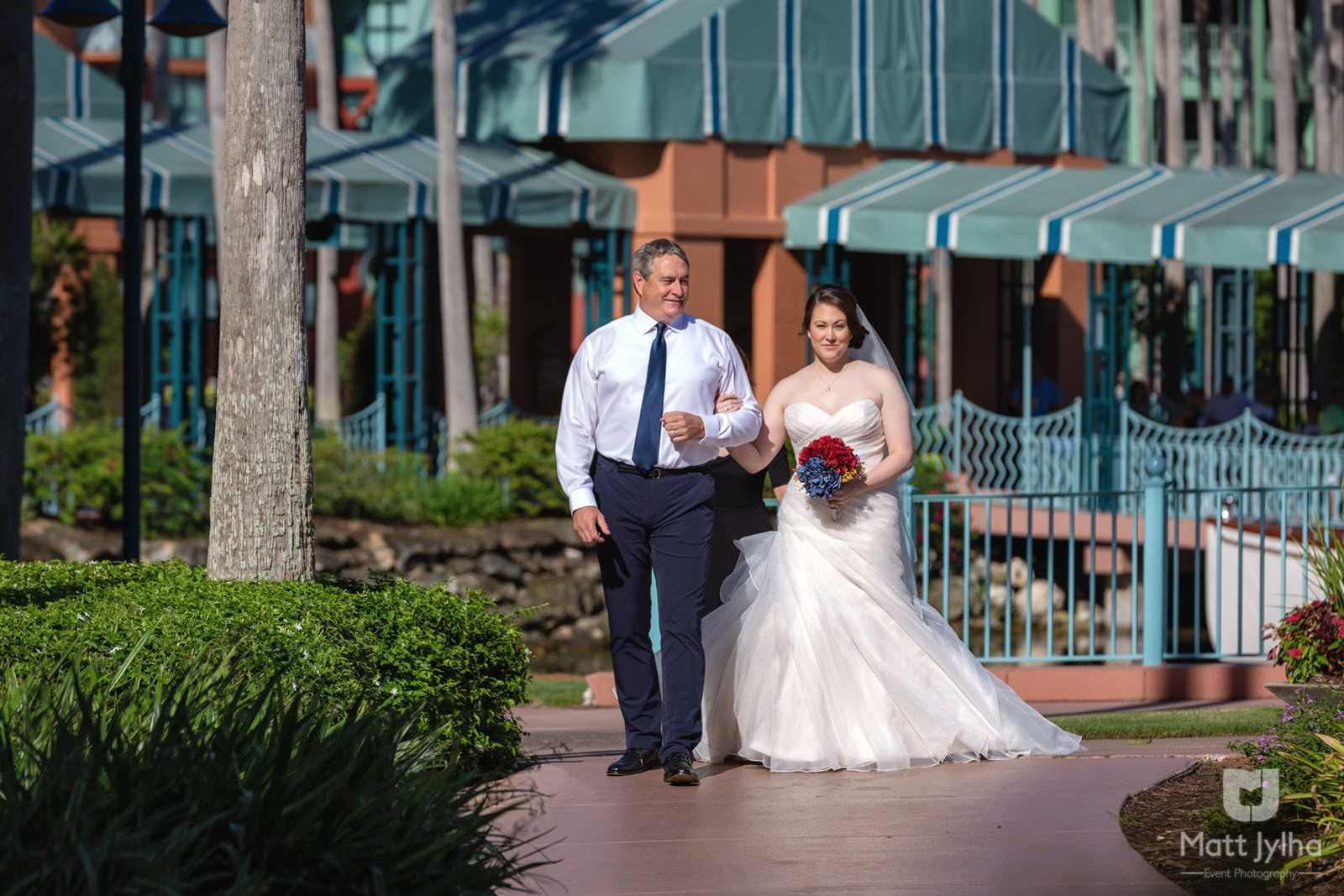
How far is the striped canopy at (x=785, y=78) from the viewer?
22.4m

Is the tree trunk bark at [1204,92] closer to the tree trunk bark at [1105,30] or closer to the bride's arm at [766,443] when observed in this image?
the tree trunk bark at [1105,30]

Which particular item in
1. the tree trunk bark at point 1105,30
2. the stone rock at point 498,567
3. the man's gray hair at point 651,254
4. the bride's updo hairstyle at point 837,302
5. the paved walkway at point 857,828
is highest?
the tree trunk bark at point 1105,30

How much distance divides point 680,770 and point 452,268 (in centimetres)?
1476

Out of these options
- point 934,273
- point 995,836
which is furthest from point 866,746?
point 934,273

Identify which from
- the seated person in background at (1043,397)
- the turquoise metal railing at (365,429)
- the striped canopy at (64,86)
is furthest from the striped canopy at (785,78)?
the striped canopy at (64,86)

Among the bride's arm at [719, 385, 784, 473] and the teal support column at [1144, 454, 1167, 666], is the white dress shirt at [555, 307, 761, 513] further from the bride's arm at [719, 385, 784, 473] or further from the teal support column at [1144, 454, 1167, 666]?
the teal support column at [1144, 454, 1167, 666]

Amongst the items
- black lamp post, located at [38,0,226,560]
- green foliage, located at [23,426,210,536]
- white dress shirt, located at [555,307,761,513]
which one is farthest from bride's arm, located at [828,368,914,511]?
green foliage, located at [23,426,210,536]

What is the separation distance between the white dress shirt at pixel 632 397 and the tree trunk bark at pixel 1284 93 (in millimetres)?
27117

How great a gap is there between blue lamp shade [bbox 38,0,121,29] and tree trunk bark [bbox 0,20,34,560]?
0.16 metres

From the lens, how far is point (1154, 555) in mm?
10367

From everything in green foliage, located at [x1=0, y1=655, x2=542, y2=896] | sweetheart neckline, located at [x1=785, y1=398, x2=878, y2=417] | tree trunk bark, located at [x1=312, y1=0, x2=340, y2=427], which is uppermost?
tree trunk bark, located at [x1=312, y1=0, x2=340, y2=427]

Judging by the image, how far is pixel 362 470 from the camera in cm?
1850

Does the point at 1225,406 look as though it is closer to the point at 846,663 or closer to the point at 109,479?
the point at 109,479

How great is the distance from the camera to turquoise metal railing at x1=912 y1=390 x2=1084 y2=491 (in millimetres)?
18828
